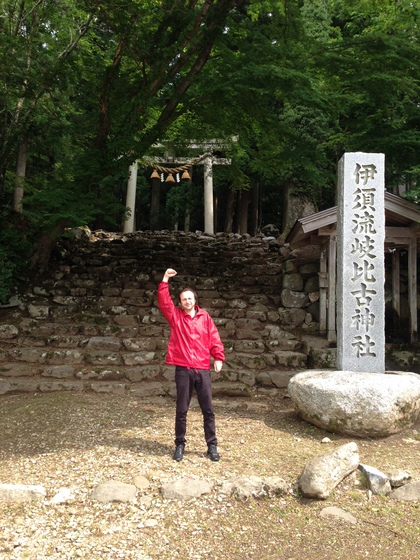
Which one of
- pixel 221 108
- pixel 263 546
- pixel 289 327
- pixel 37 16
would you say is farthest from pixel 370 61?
pixel 263 546

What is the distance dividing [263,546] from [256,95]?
7653 millimetres

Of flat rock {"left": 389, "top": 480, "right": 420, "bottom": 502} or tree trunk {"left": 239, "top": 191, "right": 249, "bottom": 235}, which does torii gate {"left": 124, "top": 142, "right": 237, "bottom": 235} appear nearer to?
tree trunk {"left": 239, "top": 191, "right": 249, "bottom": 235}

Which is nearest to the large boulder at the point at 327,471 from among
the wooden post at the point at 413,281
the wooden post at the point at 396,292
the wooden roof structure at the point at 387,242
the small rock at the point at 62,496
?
the small rock at the point at 62,496

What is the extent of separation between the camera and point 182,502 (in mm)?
3869

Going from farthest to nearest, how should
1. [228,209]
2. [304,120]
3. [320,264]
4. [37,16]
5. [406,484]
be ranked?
1. [228,209]
2. [304,120]
3. [320,264]
4. [37,16]
5. [406,484]

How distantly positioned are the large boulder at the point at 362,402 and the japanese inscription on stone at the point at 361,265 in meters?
0.46

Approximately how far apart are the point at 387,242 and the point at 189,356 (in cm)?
668

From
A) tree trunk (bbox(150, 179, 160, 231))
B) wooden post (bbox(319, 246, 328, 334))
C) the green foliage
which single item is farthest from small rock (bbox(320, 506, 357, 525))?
tree trunk (bbox(150, 179, 160, 231))

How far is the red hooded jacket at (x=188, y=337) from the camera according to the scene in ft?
15.1

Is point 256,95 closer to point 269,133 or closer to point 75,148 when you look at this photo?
point 269,133

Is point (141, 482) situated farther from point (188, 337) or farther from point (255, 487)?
point (188, 337)

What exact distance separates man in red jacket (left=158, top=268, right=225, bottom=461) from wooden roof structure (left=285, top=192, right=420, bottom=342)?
16.5ft

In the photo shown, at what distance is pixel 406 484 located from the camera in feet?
13.7

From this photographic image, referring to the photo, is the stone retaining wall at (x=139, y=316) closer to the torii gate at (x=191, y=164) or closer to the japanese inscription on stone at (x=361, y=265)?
the japanese inscription on stone at (x=361, y=265)
